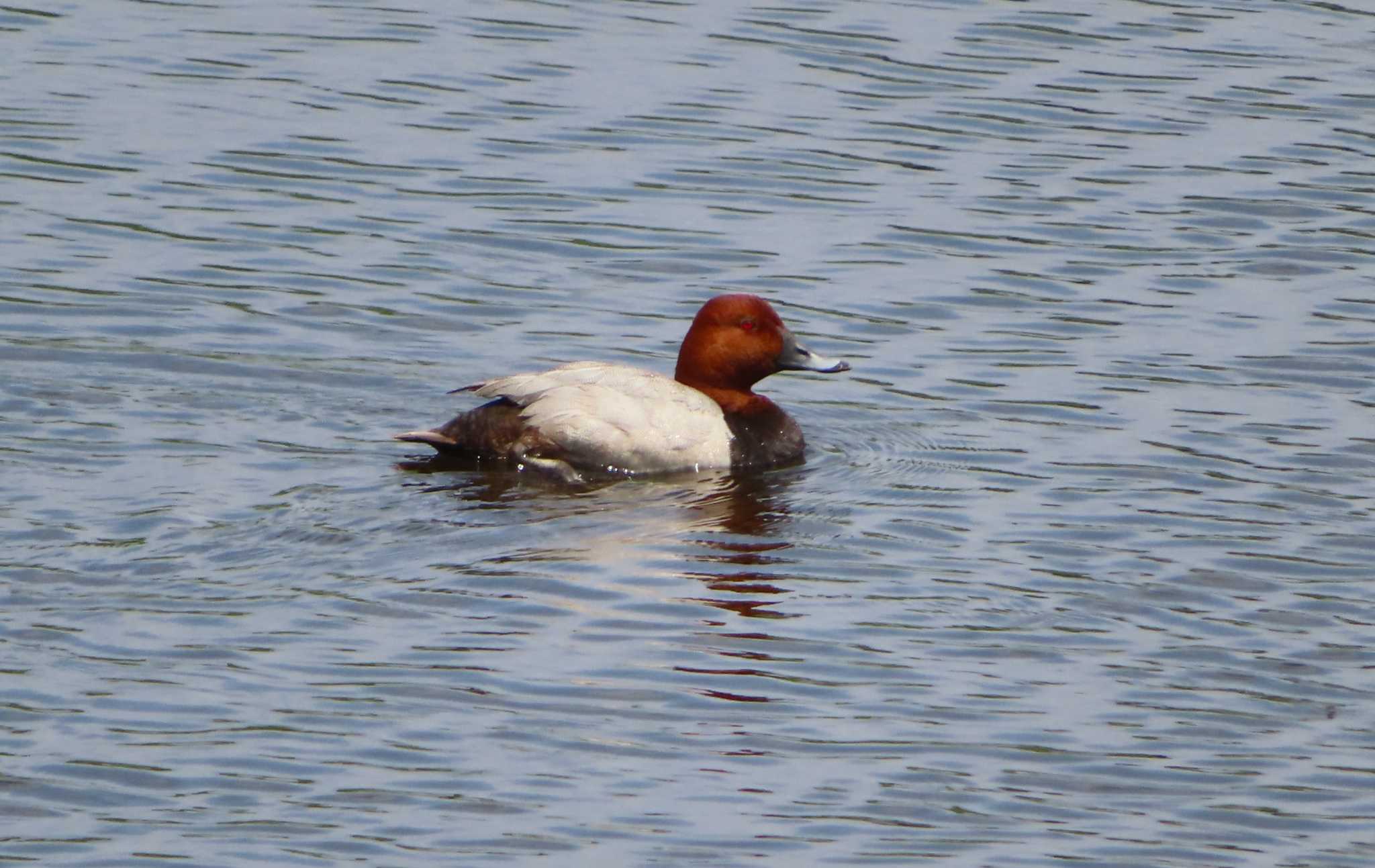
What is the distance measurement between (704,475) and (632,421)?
41 cm

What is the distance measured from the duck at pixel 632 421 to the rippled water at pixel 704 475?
0.64ft

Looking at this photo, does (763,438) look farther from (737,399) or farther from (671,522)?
(671,522)

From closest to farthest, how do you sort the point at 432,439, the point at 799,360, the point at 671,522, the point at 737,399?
the point at 671,522, the point at 432,439, the point at 737,399, the point at 799,360

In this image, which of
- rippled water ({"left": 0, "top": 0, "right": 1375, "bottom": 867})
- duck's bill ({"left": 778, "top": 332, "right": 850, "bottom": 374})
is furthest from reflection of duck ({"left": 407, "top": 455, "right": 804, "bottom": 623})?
duck's bill ({"left": 778, "top": 332, "right": 850, "bottom": 374})

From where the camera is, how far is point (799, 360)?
34.9 feet

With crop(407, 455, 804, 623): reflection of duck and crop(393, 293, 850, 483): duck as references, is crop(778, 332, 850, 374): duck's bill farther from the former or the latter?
crop(407, 455, 804, 623): reflection of duck

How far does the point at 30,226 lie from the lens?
12.8 meters

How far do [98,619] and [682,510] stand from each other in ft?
8.76

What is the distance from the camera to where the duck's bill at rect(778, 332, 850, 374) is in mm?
10609

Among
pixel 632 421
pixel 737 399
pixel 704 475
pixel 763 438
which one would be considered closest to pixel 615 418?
pixel 632 421

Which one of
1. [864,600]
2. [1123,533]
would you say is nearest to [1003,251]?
[1123,533]

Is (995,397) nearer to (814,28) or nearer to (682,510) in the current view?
(682,510)

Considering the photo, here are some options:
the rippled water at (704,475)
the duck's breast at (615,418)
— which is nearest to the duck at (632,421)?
the duck's breast at (615,418)

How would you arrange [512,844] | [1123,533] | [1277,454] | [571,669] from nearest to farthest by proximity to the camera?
[512,844] < [571,669] < [1123,533] < [1277,454]
